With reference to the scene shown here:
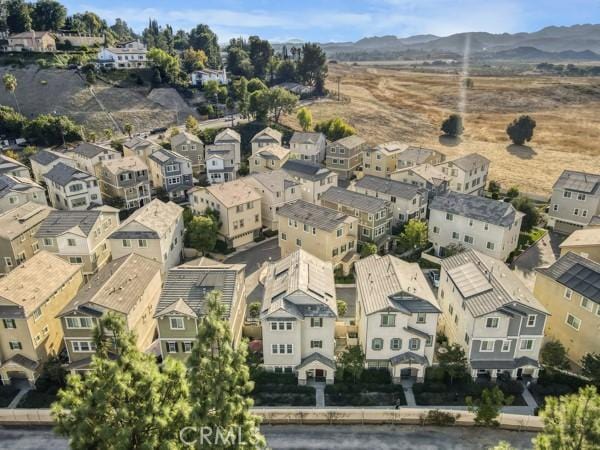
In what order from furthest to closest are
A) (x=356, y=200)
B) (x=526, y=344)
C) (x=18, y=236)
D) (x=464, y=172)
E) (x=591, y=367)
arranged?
A: (x=464, y=172), (x=356, y=200), (x=18, y=236), (x=526, y=344), (x=591, y=367)

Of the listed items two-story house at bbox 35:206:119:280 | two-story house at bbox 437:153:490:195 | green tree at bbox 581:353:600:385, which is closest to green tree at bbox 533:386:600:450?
green tree at bbox 581:353:600:385

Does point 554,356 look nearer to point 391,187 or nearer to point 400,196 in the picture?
point 400,196

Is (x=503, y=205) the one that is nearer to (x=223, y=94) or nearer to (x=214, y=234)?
(x=214, y=234)

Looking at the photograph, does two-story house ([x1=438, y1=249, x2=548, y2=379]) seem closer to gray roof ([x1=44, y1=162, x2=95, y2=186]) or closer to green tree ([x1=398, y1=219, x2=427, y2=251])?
green tree ([x1=398, y1=219, x2=427, y2=251])

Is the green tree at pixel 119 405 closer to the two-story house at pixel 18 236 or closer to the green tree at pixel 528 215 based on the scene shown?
the two-story house at pixel 18 236

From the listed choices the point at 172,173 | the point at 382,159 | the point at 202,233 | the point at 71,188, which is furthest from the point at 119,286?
the point at 382,159

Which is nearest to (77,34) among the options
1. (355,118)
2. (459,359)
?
(355,118)
